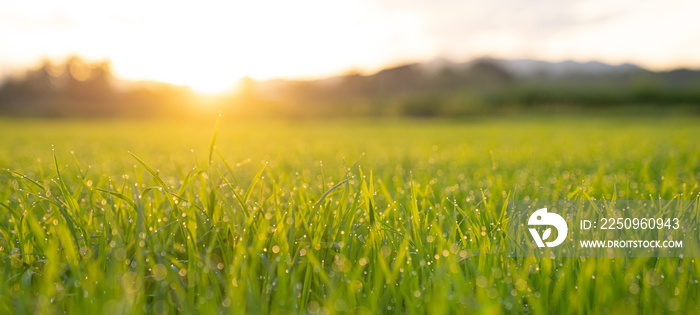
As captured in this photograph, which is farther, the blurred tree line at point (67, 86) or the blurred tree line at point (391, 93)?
the blurred tree line at point (67, 86)

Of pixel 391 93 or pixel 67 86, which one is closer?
pixel 67 86

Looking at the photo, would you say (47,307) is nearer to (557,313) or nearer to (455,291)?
(455,291)

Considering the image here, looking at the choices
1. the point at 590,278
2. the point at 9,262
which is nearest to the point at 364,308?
the point at 590,278

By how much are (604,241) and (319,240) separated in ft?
2.99

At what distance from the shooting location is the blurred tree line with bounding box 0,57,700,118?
25.7 metres

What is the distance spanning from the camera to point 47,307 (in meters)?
0.88

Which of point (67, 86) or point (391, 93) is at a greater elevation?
point (67, 86)

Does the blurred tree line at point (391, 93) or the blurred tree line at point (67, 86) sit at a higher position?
the blurred tree line at point (67, 86)

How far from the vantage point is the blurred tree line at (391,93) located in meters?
25.7

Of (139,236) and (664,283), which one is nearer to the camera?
(664,283)

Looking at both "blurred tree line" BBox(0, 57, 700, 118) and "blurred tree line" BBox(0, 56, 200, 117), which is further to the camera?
"blurred tree line" BBox(0, 56, 200, 117)

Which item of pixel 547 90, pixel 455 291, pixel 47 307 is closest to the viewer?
pixel 47 307

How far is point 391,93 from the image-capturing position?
4834cm

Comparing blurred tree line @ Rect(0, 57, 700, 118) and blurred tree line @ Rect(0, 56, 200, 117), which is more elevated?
blurred tree line @ Rect(0, 56, 200, 117)
